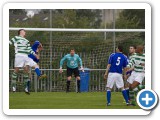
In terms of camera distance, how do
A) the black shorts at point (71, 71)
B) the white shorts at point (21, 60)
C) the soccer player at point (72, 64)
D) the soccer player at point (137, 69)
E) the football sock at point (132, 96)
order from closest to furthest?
the football sock at point (132, 96) < the soccer player at point (137, 69) < the white shorts at point (21, 60) < the soccer player at point (72, 64) < the black shorts at point (71, 71)

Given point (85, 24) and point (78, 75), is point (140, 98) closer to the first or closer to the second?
point (78, 75)

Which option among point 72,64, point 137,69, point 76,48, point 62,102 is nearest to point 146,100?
point 62,102

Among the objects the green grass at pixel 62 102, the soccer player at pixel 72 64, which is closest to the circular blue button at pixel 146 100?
the green grass at pixel 62 102

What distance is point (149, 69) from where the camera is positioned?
38.6 feet

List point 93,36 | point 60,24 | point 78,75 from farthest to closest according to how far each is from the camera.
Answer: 1. point 60,24
2. point 93,36
3. point 78,75

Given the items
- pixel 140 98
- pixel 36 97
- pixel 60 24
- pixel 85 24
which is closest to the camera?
pixel 140 98

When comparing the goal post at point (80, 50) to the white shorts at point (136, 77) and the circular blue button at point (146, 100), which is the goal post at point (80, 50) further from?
the circular blue button at point (146, 100)

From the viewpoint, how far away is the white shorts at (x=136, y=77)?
15.8 m

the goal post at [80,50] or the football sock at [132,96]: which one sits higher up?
the goal post at [80,50]

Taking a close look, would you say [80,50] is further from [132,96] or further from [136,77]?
[132,96]
